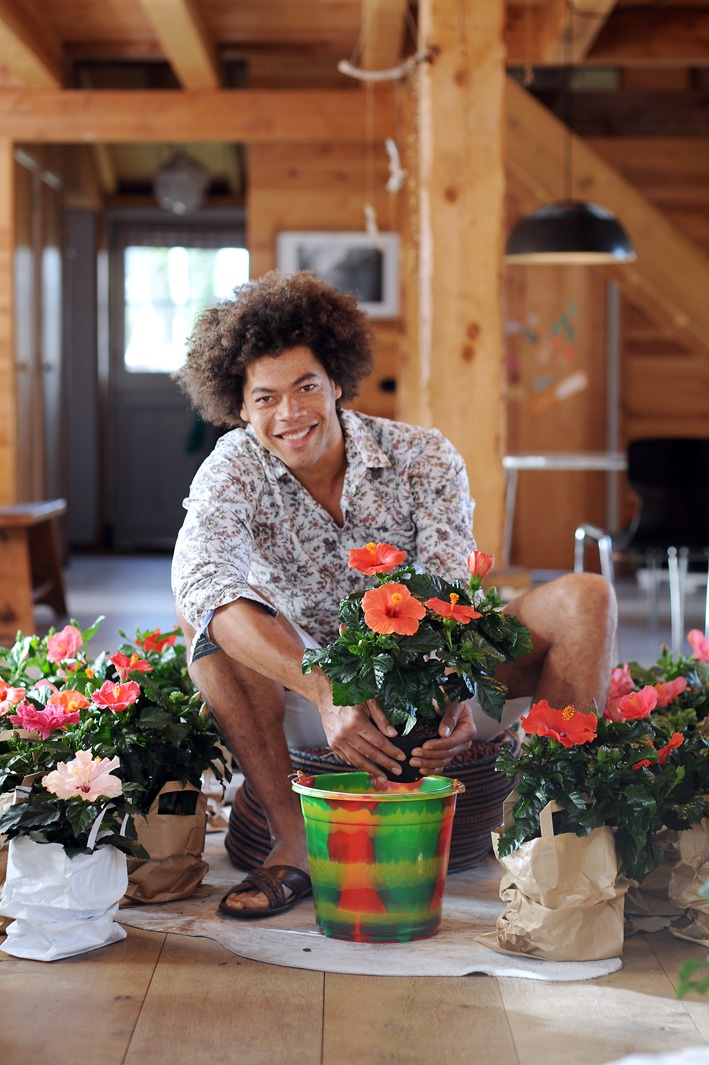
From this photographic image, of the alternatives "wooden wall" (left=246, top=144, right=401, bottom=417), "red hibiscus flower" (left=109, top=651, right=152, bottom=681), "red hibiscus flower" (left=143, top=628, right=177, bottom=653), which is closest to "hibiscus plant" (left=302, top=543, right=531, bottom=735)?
"red hibiscus flower" (left=109, top=651, right=152, bottom=681)

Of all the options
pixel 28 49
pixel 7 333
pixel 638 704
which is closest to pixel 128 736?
pixel 638 704

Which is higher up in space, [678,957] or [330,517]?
[330,517]

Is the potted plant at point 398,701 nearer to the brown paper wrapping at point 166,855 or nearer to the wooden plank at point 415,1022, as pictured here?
the wooden plank at point 415,1022

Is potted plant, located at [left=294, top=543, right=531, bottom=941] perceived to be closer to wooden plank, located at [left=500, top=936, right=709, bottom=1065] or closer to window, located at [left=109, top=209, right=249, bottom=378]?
wooden plank, located at [left=500, top=936, right=709, bottom=1065]

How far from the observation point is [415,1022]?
1.67m

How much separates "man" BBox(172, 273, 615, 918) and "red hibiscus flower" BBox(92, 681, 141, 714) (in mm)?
147

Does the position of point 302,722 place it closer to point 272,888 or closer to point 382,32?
point 272,888

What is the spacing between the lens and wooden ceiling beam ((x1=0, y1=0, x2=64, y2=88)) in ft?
19.9

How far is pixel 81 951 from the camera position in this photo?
1.90m

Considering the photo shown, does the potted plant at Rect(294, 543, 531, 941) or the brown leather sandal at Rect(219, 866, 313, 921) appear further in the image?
the brown leather sandal at Rect(219, 866, 313, 921)

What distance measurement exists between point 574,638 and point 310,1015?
2.41 ft

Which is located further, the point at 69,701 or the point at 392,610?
the point at 69,701

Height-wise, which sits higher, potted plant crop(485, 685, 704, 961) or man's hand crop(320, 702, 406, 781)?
man's hand crop(320, 702, 406, 781)

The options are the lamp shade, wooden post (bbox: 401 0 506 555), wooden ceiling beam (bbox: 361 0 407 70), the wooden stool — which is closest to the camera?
wooden post (bbox: 401 0 506 555)
